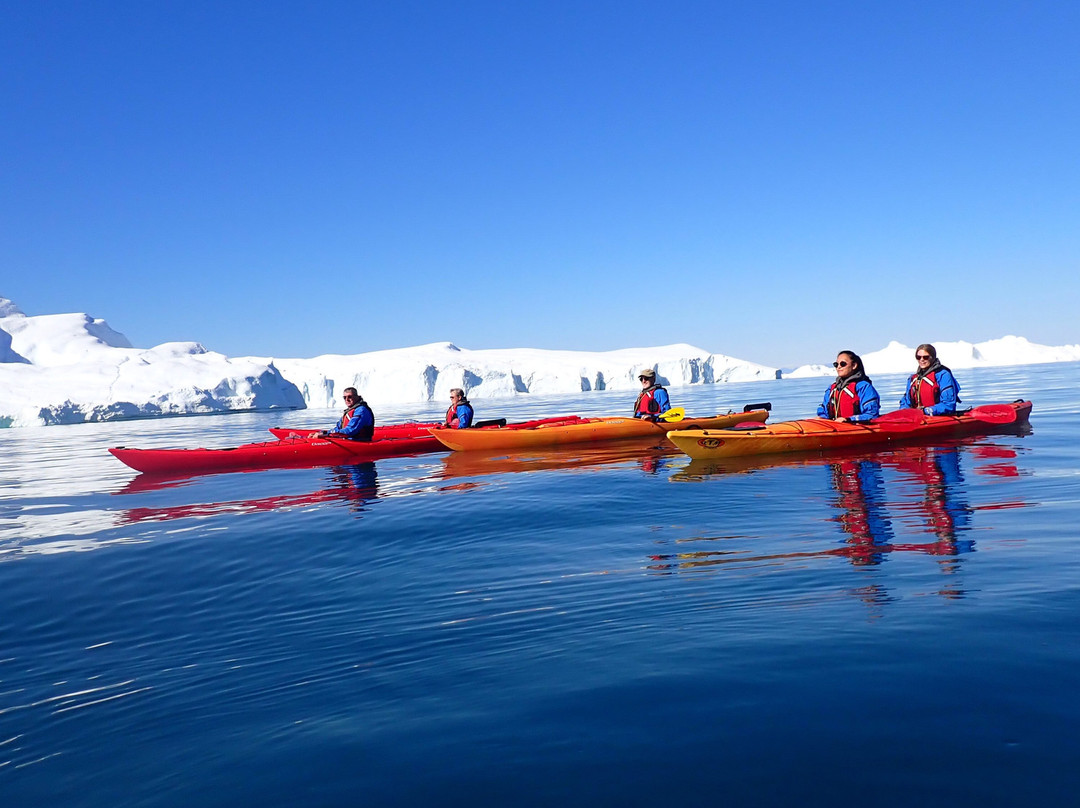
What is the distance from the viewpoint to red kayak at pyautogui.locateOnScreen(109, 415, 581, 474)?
43.2 ft

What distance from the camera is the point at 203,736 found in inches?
105

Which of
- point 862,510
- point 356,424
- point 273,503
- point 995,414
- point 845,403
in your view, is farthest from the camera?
point 356,424

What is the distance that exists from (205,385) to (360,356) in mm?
53718

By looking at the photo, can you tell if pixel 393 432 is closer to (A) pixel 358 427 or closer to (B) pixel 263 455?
(A) pixel 358 427

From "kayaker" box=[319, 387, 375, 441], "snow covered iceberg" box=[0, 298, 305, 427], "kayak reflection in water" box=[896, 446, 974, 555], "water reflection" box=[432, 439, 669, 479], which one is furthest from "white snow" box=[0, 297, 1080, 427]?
"kayak reflection in water" box=[896, 446, 974, 555]

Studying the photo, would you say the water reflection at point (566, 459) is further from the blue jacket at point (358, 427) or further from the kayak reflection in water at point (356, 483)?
the blue jacket at point (358, 427)

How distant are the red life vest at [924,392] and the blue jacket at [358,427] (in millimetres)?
9427

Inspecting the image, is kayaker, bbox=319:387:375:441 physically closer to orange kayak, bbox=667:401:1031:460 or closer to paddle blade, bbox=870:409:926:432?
orange kayak, bbox=667:401:1031:460

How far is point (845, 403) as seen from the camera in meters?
11.2

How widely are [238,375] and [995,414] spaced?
220ft

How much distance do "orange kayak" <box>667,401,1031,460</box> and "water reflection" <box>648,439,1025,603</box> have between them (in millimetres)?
269

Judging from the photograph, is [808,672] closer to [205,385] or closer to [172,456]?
[172,456]

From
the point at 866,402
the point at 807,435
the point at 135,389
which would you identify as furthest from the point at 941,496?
the point at 135,389

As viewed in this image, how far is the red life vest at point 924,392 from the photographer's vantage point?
11.7 m
